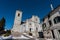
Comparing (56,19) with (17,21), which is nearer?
(56,19)

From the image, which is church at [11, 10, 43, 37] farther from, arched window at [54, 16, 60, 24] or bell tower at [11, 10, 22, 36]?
arched window at [54, 16, 60, 24]

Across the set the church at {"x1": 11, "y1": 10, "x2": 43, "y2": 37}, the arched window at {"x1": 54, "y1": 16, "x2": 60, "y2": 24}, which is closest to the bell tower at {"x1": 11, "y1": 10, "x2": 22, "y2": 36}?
the church at {"x1": 11, "y1": 10, "x2": 43, "y2": 37}

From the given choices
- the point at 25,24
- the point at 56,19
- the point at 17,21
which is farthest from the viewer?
the point at 17,21

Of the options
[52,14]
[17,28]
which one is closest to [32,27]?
[17,28]

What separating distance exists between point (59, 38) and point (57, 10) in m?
5.57

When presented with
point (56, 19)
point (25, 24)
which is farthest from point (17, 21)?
point (56, 19)

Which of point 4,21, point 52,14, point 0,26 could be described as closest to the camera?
point 52,14

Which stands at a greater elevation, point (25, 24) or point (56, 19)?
point (25, 24)

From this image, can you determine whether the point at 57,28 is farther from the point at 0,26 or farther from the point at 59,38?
the point at 0,26

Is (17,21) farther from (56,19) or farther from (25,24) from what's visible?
(56,19)

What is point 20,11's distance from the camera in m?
48.5

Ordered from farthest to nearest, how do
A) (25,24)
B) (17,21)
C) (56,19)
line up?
(17,21)
(25,24)
(56,19)

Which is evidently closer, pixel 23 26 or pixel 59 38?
pixel 59 38

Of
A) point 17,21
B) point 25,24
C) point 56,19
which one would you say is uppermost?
point 17,21
